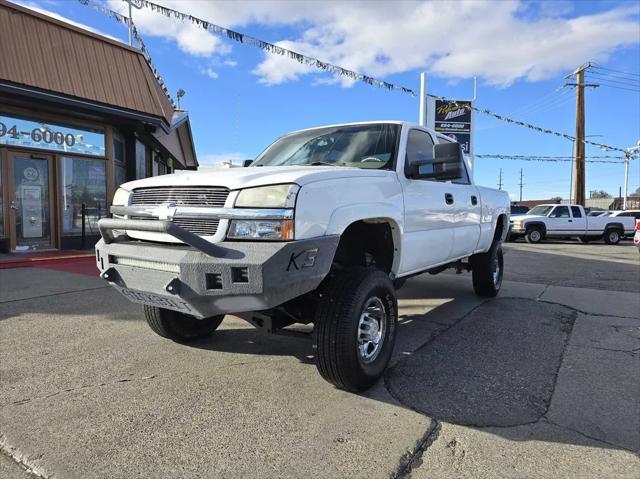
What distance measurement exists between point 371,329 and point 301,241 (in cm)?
109

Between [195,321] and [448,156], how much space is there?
8.95 feet

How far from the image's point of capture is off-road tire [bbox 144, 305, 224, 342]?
4133mm

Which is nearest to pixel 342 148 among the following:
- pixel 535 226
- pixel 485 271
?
pixel 485 271

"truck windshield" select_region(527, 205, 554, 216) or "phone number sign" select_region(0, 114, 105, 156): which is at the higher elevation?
"phone number sign" select_region(0, 114, 105, 156)

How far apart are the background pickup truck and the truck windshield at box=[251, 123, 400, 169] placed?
17.8 meters

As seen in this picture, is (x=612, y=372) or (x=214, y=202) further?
(x=612, y=372)

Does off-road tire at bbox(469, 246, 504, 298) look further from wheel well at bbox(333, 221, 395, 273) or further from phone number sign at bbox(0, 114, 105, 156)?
phone number sign at bbox(0, 114, 105, 156)

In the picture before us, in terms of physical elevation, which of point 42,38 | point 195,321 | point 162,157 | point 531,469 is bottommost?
point 531,469

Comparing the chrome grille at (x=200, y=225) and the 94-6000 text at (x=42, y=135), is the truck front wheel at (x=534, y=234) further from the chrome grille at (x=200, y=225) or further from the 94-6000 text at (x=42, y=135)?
the chrome grille at (x=200, y=225)

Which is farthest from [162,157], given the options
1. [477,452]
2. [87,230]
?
[477,452]

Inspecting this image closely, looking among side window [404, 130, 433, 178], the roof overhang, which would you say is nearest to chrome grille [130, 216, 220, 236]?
side window [404, 130, 433, 178]

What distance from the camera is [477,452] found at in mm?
2652

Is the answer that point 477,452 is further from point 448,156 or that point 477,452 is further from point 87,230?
point 87,230

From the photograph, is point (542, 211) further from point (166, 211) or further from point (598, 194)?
point (598, 194)
